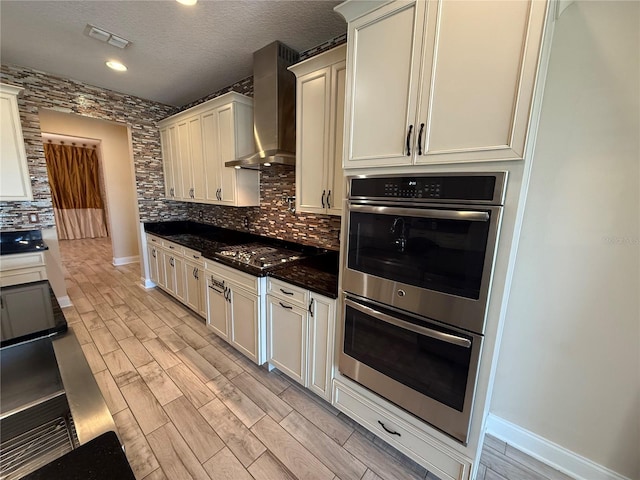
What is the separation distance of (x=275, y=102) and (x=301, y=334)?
1.93 m

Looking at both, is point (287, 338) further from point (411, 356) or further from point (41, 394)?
point (41, 394)

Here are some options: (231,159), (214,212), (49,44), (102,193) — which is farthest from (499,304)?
(102,193)

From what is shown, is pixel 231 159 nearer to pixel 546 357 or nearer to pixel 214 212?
pixel 214 212

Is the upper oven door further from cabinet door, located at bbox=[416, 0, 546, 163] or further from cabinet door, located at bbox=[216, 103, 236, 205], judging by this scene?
cabinet door, located at bbox=[216, 103, 236, 205]

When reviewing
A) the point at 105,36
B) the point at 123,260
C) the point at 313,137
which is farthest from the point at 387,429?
the point at 123,260

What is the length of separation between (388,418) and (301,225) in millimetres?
1716

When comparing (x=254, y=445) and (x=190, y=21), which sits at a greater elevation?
(x=190, y=21)

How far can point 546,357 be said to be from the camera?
1.48 m

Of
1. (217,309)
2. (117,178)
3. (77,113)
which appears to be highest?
(77,113)

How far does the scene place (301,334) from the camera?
73.4 inches

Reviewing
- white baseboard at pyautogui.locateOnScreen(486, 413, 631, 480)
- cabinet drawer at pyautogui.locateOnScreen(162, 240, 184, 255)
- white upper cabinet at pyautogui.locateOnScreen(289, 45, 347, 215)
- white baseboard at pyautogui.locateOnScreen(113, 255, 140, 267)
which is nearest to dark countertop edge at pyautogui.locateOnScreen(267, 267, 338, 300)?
white upper cabinet at pyautogui.locateOnScreen(289, 45, 347, 215)

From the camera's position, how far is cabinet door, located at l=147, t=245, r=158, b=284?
3703 mm

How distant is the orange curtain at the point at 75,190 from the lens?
20.7 ft

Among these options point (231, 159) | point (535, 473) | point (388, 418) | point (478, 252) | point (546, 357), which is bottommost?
point (535, 473)
